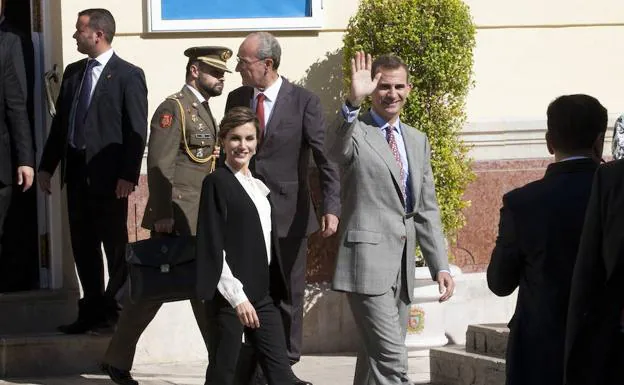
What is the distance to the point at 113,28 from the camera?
9.35 meters

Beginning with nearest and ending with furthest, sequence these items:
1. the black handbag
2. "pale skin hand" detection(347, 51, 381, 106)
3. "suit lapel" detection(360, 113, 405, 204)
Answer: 1. "pale skin hand" detection(347, 51, 381, 106)
2. "suit lapel" detection(360, 113, 405, 204)
3. the black handbag

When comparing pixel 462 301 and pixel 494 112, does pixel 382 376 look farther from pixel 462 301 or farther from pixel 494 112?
pixel 494 112

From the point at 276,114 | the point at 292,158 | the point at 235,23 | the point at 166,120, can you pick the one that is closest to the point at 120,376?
the point at 166,120

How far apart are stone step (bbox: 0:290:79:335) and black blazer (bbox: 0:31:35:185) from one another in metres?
0.79

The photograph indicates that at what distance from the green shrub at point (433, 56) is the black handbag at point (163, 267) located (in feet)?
7.85

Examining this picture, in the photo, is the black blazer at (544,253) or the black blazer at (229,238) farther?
the black blazer at (229,238)

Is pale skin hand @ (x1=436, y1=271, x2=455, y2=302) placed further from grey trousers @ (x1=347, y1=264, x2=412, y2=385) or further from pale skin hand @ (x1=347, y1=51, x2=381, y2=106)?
pale skin hand @ (x1=347, y1=51, x2=381, y2=106)

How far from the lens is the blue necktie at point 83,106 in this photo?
9156 millimetres

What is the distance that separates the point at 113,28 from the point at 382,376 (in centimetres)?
300

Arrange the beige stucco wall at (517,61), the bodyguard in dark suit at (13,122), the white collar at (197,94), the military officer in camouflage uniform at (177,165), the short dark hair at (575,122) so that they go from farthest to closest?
1. the beige stucco wall at (517,61)
2. the bodyguard in dark suit at (13,122)
3. the white collar at (197,94)
4. the military officer in camouflage uniform at (177,165)
5. the short dark hair at (575,122)

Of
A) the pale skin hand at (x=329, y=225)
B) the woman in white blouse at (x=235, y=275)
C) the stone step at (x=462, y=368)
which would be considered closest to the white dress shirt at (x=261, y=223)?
the woman in white blouse at (x=235, y=275)

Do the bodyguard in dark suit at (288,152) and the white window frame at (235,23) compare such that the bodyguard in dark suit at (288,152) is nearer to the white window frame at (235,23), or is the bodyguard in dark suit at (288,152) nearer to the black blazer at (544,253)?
the white window frame at (235,23)

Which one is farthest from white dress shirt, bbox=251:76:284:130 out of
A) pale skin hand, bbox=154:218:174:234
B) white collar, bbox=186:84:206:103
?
pale skin hand, bbox=154:218:174:234

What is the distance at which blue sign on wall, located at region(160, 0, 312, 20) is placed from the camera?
10.0m
